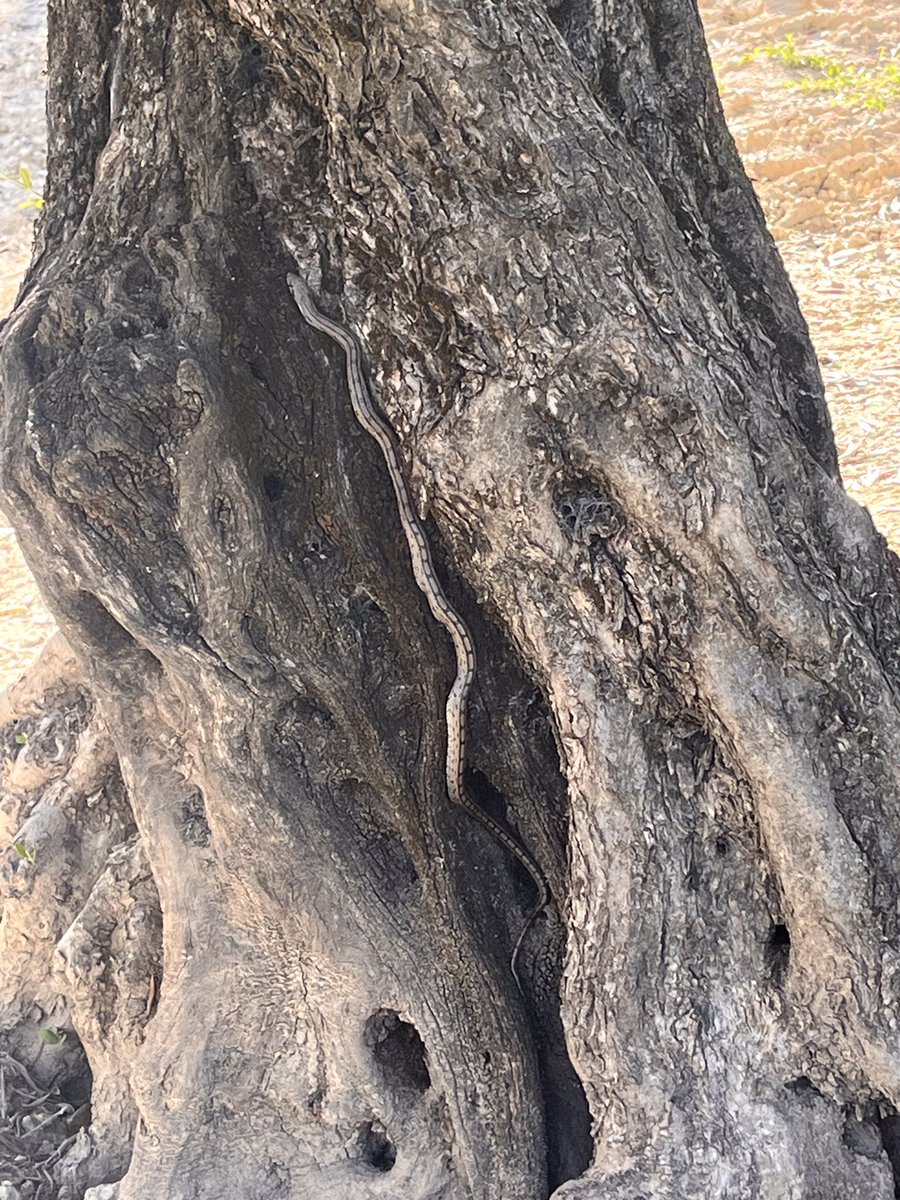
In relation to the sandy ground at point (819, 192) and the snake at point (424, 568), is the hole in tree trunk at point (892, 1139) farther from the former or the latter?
the sandy ground at point (819, 192)

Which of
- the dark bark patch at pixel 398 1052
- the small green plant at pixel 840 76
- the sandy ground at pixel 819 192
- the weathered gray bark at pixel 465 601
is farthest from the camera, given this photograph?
the small green plant at pixel 840 76

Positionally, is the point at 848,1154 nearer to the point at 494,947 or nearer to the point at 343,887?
the point at 494,947

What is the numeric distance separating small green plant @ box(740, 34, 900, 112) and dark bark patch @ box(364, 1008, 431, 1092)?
8.78m

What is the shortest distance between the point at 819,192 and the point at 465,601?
7.70 m

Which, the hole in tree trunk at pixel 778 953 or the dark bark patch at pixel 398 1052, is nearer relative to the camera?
the hole in tree trunk at pixel 778 953

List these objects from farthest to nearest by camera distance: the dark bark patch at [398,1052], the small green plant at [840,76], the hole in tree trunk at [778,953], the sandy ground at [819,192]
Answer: the small green plant at [840,76], the sandy ground at [819,192], the dark bark patch at [398,1052], the hole in tree trunk at [778,953]

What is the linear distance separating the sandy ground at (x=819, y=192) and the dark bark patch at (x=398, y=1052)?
3.53 metres

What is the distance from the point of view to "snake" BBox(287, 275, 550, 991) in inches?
102

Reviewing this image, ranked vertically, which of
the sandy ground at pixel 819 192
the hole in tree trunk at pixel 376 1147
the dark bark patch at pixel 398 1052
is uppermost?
the sandy ground at pixel 819 192

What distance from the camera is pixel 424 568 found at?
2.66m

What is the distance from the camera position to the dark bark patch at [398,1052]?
2.93m

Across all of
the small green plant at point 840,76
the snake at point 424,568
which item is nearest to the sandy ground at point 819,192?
the small green plant at point 840,76

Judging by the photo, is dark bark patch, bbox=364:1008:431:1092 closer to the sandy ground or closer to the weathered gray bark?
the weathered gray bark

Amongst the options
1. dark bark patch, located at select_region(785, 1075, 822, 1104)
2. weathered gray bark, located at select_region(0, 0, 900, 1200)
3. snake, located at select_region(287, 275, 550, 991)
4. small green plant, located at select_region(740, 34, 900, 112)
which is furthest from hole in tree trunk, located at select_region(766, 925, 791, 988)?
small green plant, located at select_region(740, 34, 900, 112)
